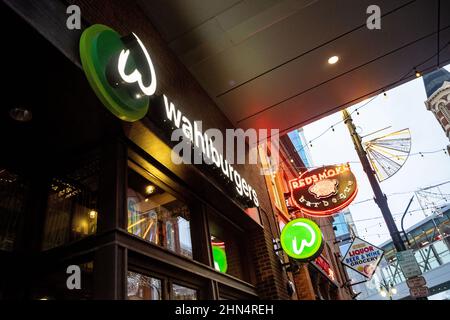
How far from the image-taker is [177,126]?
161 inches

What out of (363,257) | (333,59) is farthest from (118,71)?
(363,257)

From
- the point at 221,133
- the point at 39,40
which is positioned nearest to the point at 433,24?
the point at 221,133

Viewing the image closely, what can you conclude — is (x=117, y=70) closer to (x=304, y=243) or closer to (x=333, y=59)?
(x=333, y=59)

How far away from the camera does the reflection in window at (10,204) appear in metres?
3.20

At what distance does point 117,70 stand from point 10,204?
1.76 meters

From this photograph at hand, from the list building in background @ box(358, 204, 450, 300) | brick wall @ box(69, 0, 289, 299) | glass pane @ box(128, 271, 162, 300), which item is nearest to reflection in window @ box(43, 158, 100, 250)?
glass pane @ box(128, 271, 162, 300)

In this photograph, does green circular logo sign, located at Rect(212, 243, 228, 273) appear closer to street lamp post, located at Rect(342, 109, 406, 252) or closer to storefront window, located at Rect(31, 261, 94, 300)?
storefront window, located at Rect(31, 261, 94, 300)

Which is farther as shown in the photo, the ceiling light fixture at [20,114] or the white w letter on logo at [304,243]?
the white w letter on logo at [304,243]

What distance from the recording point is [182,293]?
3996 millimetres

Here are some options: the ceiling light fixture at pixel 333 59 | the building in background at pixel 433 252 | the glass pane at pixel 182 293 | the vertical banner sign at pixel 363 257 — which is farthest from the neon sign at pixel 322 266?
the building in background at pixel 433 252

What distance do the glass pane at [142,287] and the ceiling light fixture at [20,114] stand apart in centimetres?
175

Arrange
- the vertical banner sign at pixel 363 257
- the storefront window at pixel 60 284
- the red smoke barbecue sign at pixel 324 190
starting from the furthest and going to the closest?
the vertical banner sign at pixel 363 257 → the red smoke barbecue sign at pixel 324 190 → the storefront window at pixel 60 284

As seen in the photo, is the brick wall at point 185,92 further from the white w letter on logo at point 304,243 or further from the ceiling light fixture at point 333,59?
the ceiling light fixture at point 333,59

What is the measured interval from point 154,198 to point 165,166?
0.44m
